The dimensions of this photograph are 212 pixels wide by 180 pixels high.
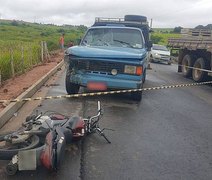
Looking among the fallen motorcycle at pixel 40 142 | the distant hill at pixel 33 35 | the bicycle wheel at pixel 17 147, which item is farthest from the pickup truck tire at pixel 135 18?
the bicycle wheel at pixel 17 147

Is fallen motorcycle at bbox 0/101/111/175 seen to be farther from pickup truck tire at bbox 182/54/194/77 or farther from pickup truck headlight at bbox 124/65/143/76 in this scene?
pickup truck tire at bbox 182/54/194/77

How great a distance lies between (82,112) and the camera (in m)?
7.77

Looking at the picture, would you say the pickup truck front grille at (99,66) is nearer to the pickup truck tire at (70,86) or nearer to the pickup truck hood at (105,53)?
the pickup truck hood at (105,53)

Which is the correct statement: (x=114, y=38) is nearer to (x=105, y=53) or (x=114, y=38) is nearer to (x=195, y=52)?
(x=105, y=53)

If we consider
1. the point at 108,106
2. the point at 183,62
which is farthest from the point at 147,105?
the point at 183,62

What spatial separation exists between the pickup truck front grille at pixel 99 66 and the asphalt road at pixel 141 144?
811 mm

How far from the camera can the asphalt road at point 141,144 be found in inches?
177

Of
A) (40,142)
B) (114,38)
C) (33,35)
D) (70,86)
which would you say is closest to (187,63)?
(114,38)

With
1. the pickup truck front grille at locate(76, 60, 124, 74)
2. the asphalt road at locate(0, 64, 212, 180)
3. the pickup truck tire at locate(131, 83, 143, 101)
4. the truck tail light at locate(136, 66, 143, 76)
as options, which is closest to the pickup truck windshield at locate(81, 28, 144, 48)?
the pickup truck front grille at locate(76, 60, 124, 74)

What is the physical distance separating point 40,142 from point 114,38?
621 centimetres

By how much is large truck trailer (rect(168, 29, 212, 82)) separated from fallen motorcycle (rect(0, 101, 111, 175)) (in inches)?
400

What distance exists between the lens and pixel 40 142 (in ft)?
14.8

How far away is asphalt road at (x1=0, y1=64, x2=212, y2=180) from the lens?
4.49m

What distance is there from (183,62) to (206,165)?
1427cm
